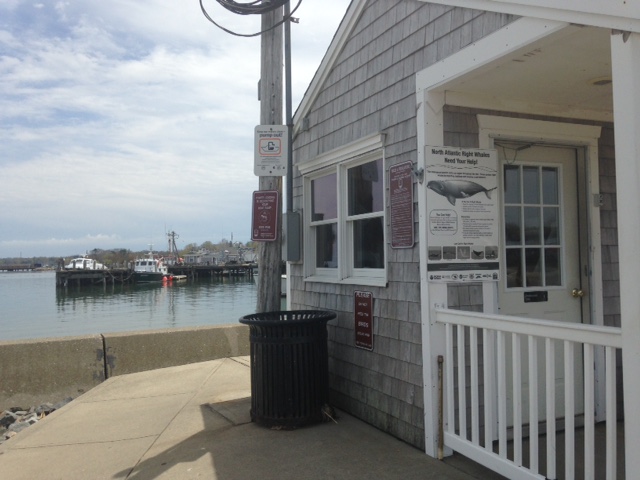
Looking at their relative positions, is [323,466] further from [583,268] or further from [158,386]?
[158,386]

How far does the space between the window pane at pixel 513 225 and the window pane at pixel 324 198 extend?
1.68 m

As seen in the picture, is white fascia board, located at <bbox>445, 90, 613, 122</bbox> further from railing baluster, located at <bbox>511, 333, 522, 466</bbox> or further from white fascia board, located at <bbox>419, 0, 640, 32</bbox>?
railing baluster, located at <bbox>511, 333, 522, 466</bbox>

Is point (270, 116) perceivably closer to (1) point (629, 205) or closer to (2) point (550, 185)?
(2) point (550, 185)

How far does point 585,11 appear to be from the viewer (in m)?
2.45

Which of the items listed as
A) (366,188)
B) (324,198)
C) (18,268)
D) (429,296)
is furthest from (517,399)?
(18,268)

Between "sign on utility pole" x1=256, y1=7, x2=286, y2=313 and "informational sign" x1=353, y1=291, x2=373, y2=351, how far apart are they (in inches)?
31.3

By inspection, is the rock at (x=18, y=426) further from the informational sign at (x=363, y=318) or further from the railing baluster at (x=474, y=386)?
the railing baluster at (x=474, y=386)

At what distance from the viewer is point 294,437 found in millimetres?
4273

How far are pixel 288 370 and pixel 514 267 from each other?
6.24 ft

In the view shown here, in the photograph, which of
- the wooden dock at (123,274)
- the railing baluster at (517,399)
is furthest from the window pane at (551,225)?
the wooden dock at (123,274)

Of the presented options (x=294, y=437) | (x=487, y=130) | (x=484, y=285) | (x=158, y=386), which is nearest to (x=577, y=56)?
(x=487, y=130)

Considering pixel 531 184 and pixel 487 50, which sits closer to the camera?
pixel 487 50

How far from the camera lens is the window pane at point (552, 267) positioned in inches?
167

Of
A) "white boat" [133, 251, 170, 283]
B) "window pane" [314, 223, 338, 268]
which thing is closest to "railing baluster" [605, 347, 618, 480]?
"window pane" [314, 223, 338, 268]
